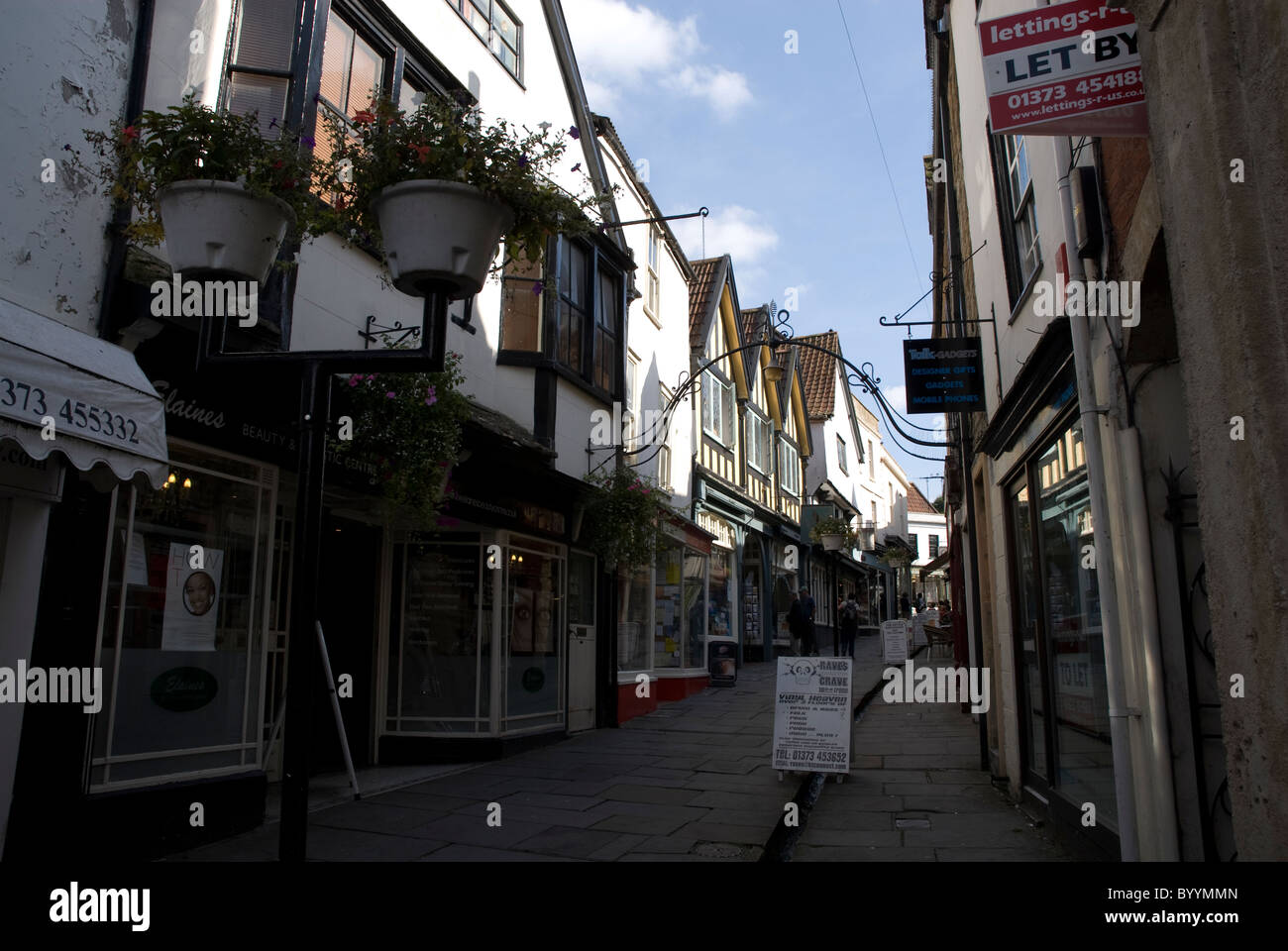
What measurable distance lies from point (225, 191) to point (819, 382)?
32.4m

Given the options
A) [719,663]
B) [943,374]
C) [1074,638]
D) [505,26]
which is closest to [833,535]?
[719,663]

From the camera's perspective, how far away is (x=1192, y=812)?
13.3 feet

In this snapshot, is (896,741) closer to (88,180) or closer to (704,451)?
(704,451)

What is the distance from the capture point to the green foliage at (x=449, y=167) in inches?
134

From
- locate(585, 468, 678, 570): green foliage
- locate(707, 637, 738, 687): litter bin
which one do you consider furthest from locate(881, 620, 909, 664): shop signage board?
locate(585, 468, 678, 570): green foliage

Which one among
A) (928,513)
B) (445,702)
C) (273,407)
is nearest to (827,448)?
(445,702)

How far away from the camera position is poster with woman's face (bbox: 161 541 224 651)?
6043mm

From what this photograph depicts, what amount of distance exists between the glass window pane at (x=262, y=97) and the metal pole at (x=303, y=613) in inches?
175

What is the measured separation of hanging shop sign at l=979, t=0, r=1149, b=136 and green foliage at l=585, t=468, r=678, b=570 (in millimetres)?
7910

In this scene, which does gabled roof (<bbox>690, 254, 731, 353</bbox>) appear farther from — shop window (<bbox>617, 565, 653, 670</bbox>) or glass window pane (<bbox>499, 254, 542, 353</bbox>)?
glass window pane (<bbox>499, 254, 542, 353</bbox>)

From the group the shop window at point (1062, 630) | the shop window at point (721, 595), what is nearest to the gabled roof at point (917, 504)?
the shop window at point (721, 595)

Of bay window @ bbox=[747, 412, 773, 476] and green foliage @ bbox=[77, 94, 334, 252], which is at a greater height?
bay window @ bbox=[747, 412, 773, 476]

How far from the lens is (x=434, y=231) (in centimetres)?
326

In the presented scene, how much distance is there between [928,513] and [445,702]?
5944 cm
